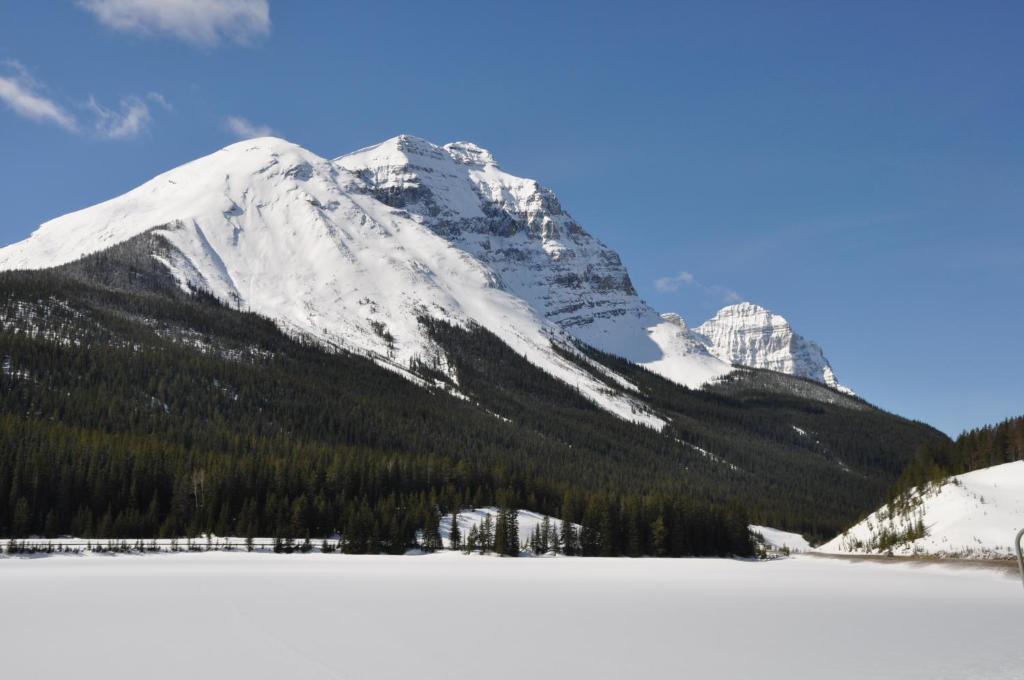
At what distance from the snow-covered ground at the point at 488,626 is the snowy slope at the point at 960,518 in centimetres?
1604

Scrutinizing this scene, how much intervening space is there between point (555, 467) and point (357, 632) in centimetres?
16657

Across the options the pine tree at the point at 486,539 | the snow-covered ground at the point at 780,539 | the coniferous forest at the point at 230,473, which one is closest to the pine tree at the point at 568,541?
the coniferous forest at the point at 230,473

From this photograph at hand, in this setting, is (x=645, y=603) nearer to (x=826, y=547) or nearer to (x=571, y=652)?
(x=571, y=652)

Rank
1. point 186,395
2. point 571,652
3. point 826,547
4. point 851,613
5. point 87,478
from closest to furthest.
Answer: point 571,652 < point 851,613 < point 87,478 < point 826,547 < point 186,395

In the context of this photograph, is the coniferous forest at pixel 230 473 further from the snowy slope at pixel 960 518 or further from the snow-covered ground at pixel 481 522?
the snowy slope at pixel 960 518

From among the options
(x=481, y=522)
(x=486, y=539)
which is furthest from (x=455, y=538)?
(x=486, y=539)

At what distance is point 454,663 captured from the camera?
27.4 metres

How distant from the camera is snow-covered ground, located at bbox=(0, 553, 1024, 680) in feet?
87.6

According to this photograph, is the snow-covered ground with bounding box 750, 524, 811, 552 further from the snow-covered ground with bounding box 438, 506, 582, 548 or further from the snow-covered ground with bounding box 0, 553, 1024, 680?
the snow-covered ground with bounding box 0, 553, 1024, 680

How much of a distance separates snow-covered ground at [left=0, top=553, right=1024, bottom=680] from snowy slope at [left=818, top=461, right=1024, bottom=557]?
1604cm

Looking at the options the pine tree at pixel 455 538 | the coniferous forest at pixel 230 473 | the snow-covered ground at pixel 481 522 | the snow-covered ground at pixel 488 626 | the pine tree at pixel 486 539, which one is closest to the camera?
the snow-covered ground at pixel 488 626

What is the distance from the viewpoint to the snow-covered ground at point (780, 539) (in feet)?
554

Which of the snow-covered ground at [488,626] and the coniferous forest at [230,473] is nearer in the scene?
the snow-covered ground at [488,626]

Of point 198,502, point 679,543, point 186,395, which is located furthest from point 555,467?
point 198,502
